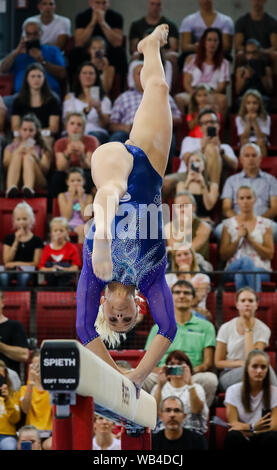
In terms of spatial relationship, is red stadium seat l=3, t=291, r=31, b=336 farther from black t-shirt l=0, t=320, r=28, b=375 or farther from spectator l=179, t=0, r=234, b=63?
spectator l=179, t=0, r=234, b=63

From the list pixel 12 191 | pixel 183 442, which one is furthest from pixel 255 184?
pixel 183 442

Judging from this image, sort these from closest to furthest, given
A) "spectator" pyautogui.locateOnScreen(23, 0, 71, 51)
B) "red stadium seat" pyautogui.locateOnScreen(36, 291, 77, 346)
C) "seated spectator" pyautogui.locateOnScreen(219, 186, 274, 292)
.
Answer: "red stadium seat" pyautogui.locateOnScreen(36, 291, 77, 346)
"seated spectator" pyautogui.locateOnScreen(219, 186, 274, 292)
"spectator" pyautogui.locateOnScreen(23, 0, 71, 51)

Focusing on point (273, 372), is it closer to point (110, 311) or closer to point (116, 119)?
point (110, 311)

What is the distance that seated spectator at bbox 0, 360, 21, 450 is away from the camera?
6.55 metres

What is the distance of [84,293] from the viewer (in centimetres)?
437

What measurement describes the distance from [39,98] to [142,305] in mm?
4823

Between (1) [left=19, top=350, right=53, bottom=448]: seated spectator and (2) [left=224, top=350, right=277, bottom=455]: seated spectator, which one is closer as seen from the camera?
(2) [left=224, top=350, right=277, bottom=455]: seated spectator

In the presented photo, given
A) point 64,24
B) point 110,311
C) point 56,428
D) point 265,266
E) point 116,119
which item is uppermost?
point 64,24

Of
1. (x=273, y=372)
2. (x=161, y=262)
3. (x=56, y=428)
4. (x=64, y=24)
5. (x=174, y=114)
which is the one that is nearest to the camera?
(x=56, y=428)

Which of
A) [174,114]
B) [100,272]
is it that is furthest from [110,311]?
[174,114]

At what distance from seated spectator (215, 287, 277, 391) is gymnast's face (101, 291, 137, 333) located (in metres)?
2.81

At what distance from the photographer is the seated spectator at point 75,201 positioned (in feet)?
26.4

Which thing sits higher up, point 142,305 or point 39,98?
point 39,98

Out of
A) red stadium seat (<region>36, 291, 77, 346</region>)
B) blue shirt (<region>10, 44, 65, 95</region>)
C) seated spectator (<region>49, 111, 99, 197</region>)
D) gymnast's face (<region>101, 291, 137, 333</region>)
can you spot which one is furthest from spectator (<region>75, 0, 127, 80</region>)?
gymnast's face (<region>101, 291, 137, 333</region>)
